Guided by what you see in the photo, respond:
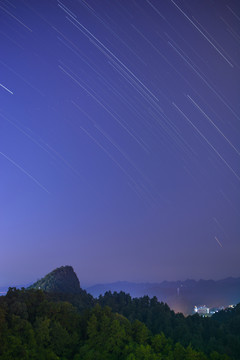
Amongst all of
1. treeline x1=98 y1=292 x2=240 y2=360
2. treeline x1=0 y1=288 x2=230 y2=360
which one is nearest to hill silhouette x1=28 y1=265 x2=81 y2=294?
treeline x1=98 y1=292 x2=240 y2=360

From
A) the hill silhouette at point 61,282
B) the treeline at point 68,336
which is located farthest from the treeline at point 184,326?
the hill silhouette at point 61,282

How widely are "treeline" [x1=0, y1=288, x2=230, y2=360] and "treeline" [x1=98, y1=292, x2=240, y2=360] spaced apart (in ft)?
12.7

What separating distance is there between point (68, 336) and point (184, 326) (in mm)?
10331

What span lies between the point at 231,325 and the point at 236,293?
189231mm

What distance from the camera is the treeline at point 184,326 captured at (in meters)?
20.9

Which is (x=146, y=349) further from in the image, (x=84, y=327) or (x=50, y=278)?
(x=50, y=278)

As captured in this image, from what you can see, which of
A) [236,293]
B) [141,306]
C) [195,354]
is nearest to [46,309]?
[195,354]

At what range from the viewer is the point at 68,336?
16.1 metres

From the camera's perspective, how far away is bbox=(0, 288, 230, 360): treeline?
14.4m

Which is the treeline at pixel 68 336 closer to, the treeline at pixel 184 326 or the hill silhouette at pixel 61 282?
the treeline at pixel 184 326

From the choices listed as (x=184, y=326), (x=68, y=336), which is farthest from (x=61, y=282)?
(x=68, y=336)

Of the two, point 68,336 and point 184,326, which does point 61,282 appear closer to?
point 184,326

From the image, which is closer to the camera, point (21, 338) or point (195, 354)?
point (21, 338)

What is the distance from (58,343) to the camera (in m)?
Answer: 15.5
